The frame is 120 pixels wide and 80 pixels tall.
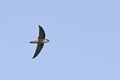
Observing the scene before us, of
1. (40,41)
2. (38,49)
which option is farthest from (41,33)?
(38,49)

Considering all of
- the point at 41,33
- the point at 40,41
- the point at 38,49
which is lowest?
the point at 38,49

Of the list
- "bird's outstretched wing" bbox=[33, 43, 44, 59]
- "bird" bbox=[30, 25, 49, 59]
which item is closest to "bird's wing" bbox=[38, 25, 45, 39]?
"bird" bbox=[30, 25, 49, 59]

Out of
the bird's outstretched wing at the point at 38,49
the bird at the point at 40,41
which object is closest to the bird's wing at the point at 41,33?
the bird at the point at 40,41

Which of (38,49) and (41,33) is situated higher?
(41,33)

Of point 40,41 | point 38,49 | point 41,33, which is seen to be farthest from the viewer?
point 38,49

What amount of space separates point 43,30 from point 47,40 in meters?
3.83

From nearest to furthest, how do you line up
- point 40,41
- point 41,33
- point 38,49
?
point 41,33, point 40,41, point 38,49

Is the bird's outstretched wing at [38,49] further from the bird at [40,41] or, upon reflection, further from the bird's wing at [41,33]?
the bird's wing at [41,33]

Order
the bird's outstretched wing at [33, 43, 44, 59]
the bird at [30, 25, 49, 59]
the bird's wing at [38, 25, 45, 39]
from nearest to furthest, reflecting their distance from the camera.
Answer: the bird's wing at [38, 25, 45, 39] → the bird at [30, 25, 49, 59] → the bird's outstretched wing at [33, 43, 44, 59]

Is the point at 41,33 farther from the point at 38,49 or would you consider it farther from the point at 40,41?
the point at 38,49

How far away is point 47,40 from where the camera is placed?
497ft

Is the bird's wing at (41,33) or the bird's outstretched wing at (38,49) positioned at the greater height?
the bird's wing at (41,33)

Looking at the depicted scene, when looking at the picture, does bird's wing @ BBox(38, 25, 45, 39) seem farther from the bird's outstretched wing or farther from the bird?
the bird's outstretched wing

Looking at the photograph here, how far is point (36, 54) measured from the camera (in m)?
154
